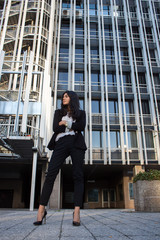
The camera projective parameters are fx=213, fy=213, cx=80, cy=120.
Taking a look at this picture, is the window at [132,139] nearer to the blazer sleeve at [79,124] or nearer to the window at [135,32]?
the window at [135,32]

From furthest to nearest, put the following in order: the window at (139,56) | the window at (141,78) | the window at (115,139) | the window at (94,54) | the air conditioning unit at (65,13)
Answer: the air conditioning unit at (65,13)
the window at (139,56)
the window at (94,54)
the window at (141,78)
the window at (115,139)

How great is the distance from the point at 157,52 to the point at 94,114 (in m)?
9.23

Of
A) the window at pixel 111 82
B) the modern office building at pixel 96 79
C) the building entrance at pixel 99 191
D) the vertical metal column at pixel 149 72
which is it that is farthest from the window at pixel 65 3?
the building entrance at pixel 99 191

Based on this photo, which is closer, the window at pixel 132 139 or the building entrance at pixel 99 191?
the window at pixel 132 139

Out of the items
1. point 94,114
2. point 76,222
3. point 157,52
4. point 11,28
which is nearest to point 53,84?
point 94,114

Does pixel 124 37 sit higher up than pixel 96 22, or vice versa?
pixel 96 22

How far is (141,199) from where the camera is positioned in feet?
24.3

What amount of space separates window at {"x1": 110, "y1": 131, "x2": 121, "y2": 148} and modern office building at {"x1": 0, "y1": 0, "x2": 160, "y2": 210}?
0.28 feet

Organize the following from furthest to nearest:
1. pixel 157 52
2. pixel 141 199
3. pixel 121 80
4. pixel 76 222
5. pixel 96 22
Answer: pixel 96 22, pixel 157 52, pixel 121 80, pixel 141 199, pixel 76 222

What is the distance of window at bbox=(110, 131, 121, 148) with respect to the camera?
58.8 ft

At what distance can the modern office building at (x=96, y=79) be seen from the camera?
16.6 m

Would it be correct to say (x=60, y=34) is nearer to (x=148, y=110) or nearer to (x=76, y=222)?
(x=148, y=110)

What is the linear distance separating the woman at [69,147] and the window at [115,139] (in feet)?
49.7

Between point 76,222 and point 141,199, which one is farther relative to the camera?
point 141,199
